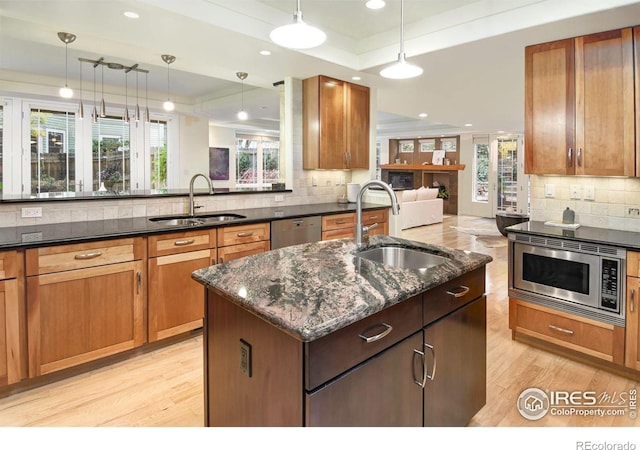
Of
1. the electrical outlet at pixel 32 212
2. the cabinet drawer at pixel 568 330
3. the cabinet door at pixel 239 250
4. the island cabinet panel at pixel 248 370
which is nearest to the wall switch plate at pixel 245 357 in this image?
the island cabinet panel at pixel 248 370

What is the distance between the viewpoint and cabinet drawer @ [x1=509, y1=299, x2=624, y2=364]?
2.64m

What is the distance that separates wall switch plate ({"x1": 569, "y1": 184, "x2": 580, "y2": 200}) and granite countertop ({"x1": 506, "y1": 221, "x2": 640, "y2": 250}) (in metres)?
0.27

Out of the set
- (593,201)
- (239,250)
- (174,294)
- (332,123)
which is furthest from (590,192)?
(174,294)

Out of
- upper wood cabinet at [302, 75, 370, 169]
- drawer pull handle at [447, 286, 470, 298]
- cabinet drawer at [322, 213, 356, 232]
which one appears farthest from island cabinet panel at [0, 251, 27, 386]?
upper wood cabinet at [302, 75, 370, 169]

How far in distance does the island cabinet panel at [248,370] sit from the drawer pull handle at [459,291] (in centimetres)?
84

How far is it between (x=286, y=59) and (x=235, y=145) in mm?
7197

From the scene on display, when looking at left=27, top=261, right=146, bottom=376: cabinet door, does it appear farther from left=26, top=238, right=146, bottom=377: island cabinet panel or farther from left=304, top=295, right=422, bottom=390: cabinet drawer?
left=304, top=295, right=422, bottom=390: cabinet drawer

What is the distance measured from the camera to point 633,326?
2.54 m

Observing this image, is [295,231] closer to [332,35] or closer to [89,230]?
[89,230]

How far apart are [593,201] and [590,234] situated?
1.62 feet

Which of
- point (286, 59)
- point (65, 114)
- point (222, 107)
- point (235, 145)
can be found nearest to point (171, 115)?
point (222, 107)

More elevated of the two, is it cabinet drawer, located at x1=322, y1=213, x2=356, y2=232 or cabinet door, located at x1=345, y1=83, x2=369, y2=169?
cabinet door, located at x1=345, y1=83, x2=369, y2=169

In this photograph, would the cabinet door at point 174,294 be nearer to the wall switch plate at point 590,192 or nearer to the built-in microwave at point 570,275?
the built-in microwave at point 570,275

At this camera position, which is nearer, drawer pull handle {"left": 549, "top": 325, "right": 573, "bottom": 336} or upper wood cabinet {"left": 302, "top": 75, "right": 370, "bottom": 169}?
drawer pull handle {"left": 549, "top": 325, "right": 573, "bottom": 336}
